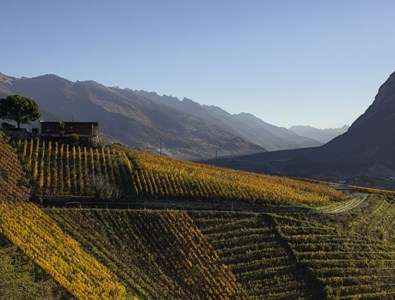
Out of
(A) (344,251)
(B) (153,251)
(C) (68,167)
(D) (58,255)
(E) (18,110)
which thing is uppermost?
(E) (18,110)

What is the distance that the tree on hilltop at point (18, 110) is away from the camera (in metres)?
57.7

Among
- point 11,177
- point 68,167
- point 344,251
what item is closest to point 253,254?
point 344,251

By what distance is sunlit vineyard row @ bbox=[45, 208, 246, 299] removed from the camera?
109 feet

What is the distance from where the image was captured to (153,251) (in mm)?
37125

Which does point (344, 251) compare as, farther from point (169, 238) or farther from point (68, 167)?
point (68, 167)

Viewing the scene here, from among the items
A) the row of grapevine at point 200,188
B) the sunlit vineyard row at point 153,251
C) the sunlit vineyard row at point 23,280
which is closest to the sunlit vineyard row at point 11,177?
the sunlit vineyard row at point 153,251

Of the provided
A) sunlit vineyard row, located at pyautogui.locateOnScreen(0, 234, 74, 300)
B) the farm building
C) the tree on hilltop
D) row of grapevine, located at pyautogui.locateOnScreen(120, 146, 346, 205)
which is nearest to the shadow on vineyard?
sunlit vineyard row, located at pyautogui.locateOnScreen(0, 234, 74, 300)

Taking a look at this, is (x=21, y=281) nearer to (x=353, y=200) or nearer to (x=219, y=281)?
(x=219, y=281)

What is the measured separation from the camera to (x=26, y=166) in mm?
46500

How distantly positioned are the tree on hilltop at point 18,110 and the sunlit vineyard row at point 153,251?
2477 centimetres

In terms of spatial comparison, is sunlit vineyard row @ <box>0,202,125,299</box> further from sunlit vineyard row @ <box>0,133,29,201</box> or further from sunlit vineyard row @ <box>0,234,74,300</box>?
sunlit vineyard row @ <box>0,133,29,201</box>

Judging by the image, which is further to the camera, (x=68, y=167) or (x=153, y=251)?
(x=68, y=167)

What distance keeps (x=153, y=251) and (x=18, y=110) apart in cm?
→ 3282

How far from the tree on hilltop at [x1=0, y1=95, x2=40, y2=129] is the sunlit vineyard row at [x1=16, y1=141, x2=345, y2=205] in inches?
255
